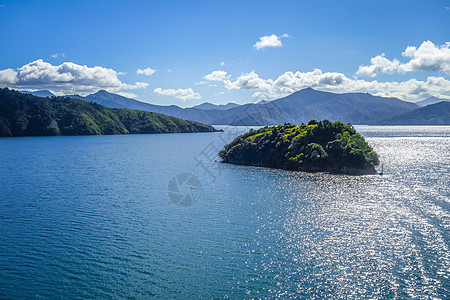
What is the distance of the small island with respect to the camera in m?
96.1

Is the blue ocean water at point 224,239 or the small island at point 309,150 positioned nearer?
the blue ocean water at point 224,239

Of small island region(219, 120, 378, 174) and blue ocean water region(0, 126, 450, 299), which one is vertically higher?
small island region(219, 120, 378, 174)

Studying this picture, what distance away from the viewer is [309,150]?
337 ft

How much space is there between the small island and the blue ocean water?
17.4 meters

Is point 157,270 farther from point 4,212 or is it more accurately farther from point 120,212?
point 4,212

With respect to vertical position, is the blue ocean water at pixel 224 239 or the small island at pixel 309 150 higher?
the small island at pixel 309 150

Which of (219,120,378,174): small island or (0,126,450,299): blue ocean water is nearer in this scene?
(0,126,450,299): blue ocean water

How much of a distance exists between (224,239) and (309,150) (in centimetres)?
6832

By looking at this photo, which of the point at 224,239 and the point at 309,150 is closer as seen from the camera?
the point at 224,239

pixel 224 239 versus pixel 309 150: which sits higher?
pixel 309 150

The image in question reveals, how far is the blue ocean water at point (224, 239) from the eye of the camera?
98.9 ft

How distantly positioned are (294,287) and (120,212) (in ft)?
115

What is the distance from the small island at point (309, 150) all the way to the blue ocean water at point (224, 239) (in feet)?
57.0

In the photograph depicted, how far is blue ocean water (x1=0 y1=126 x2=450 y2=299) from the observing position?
3016 cm
